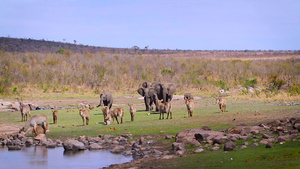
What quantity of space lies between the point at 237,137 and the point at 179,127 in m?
4.63

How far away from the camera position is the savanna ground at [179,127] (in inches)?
472

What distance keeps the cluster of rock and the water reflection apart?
2.30m

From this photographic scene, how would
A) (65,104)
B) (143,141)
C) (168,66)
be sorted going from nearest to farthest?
1. (143,141)
2. (65,104)
3. (168,66)

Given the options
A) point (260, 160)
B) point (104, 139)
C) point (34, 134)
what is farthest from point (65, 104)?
point (260, 160)

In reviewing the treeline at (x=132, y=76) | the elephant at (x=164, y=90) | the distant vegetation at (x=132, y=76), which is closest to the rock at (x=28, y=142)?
the elephant at (x=164, y=90)

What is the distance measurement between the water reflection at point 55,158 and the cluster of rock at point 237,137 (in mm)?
2303

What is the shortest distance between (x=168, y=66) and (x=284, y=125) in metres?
44.9

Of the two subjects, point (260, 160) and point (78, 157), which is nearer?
point (260, 160)

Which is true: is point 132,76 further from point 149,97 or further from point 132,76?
point 149,97

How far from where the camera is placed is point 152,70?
5819 centimetres

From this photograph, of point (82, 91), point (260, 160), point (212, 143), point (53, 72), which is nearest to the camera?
point (260, 160)

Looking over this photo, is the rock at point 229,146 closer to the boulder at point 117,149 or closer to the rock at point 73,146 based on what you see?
the boulder at point 117,149

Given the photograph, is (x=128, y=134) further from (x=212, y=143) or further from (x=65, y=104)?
(x=65, y=104)

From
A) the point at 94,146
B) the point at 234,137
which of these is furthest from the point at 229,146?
the point at 94,146
